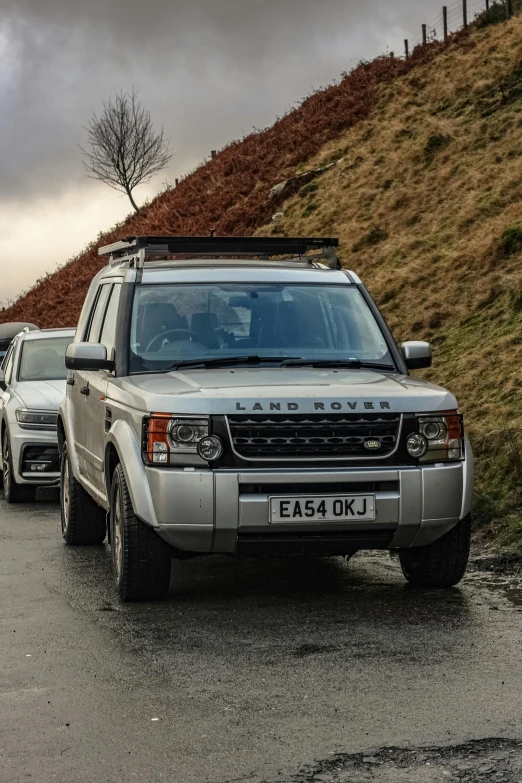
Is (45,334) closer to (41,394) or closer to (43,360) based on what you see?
(43,360)

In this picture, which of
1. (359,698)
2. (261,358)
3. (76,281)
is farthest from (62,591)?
(76,281)

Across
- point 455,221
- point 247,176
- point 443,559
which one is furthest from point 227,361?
point 247,176

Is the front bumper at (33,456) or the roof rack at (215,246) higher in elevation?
the roof rack at (215,246)

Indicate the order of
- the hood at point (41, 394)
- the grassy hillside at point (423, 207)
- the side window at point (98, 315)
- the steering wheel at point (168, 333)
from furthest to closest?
1. the grassy hillside at point (423, 207)
2. the hood at point (41, 394)
3. the side window at point (98, 315)
4. the steering wheel at point (168, 333)

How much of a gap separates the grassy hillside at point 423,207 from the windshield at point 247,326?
2.22 m

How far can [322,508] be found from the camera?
23.0 ft

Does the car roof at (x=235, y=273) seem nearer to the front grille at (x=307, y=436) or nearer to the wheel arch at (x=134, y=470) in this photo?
the wheel arch at (x=134, y=470)

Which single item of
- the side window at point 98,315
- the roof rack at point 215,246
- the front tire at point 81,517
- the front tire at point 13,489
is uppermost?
the roof rack at point 215,246

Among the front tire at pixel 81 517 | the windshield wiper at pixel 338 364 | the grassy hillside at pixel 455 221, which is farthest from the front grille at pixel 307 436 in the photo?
the front tire at pixel 81 517

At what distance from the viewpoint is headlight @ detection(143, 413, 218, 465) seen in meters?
7.04

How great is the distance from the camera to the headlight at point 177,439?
7035mm

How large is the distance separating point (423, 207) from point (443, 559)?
22.4 m

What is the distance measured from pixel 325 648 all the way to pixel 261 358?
2.38 m

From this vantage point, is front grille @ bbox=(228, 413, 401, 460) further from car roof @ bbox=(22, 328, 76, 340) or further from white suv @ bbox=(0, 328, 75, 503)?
car roof @ bbox=(22, 328, 76, 340)
